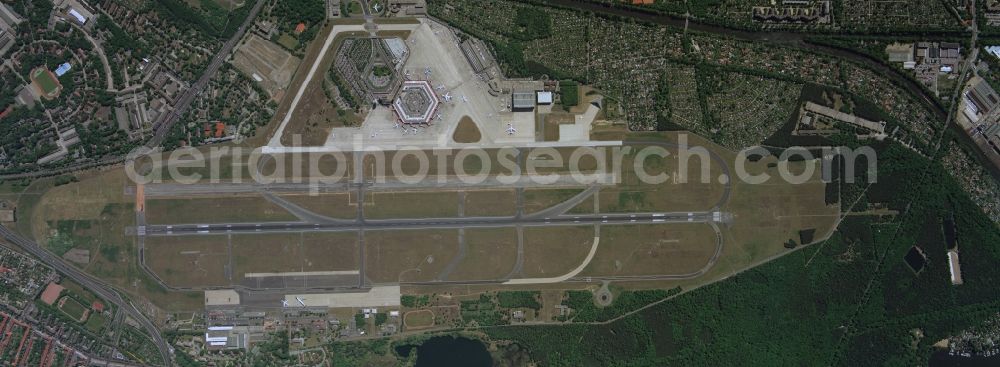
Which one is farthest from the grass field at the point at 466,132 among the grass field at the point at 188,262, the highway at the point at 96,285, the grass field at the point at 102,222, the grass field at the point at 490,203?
the highway at the point at 96,285

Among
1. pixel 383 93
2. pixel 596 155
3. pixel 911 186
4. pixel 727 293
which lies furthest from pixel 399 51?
pixel 911 186

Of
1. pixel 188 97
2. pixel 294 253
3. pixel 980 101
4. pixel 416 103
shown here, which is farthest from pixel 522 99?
pixel 980 101

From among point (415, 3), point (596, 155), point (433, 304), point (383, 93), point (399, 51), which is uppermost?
point (415, 3)

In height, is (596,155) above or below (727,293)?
above

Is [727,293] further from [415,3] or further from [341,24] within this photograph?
[341,24]

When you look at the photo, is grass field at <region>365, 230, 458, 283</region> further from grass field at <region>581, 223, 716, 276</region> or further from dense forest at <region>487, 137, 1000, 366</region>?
grass field at <region>581, 223, 716, 276</region>

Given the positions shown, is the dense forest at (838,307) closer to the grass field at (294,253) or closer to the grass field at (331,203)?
the grass field at (294,253)
